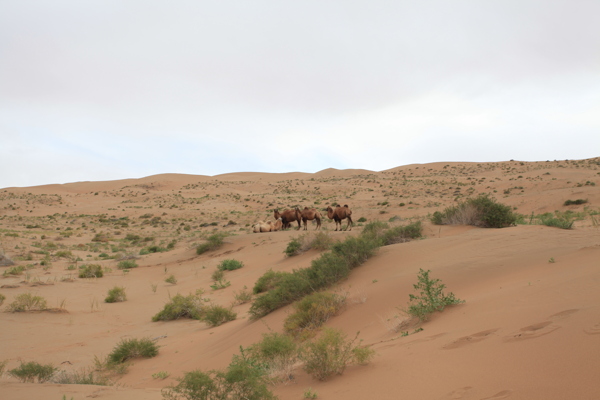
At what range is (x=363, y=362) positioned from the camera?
5.14m

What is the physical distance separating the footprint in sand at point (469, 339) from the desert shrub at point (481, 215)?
11282 millimetres

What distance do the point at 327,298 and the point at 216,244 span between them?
54.2 ft

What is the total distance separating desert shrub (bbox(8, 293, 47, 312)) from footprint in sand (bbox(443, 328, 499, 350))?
1238cm

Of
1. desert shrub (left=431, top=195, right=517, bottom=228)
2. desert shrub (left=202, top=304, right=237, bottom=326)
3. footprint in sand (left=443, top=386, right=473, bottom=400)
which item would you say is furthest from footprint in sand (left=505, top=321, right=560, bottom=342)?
desert shrub (left=431, top=195, right=517, bottom=228)

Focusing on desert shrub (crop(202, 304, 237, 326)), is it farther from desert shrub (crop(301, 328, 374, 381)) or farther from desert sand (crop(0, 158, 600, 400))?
desert shrub (crop(301, 328, 374, 381))

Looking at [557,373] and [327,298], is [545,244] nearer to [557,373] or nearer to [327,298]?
[327,298]

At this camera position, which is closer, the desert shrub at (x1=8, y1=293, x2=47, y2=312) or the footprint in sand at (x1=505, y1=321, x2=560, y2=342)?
the footprint in sand at (x1=505, y1=321, x2=560, y2=342)

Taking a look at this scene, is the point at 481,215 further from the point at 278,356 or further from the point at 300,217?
the point at 278,356

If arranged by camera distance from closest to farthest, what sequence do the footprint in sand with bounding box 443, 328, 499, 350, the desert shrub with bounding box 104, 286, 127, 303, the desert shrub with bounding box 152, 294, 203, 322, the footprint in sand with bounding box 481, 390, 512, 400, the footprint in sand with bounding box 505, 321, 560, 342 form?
the footprint in sand with bounding box 481, 390, 512, 400 → the footprint in sand with bounding box 505, 321, 560, 342 → the footprint in sand with bounding box 443, 328, 499, 350 → the desert shrub with bounding box 152, 294, 203, 322 → the desert shrub with bounding box 104, 286, 127, 303

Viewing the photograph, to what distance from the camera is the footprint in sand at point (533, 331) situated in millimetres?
4410

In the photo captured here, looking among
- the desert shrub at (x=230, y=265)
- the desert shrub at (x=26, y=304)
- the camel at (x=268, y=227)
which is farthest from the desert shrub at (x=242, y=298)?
the camel at (x=268, y=227)

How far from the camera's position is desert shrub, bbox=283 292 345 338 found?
7777 mm

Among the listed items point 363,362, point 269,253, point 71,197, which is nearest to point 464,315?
point 363,362

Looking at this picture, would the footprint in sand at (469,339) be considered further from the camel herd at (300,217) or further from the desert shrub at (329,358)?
the camel herd at (300,217)
